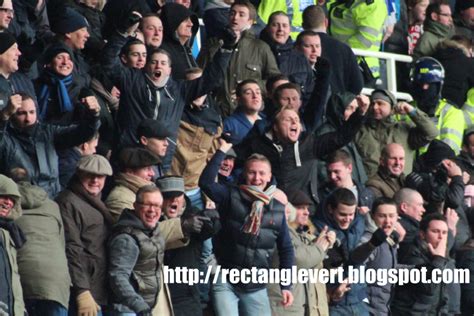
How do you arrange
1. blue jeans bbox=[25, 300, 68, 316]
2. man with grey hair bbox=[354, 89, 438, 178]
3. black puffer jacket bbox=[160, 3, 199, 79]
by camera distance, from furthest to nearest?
man with grey hair bbox=[354, 89, 438, 178] < black puffer jacket bbox=[160, 3, 199, 79] < blue jeans bbox=[25, 300, 68, 316]

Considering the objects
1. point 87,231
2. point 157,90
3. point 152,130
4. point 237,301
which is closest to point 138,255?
point 87,231

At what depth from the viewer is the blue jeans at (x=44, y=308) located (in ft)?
53.6

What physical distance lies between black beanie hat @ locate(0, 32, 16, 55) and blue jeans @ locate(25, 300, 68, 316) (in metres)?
2.45

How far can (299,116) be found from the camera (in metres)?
20.6

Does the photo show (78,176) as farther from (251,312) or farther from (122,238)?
(251,312)

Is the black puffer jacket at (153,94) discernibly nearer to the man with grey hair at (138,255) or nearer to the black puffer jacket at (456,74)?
the man with grey hair at (138,255)

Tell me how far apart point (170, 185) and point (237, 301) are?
1.25m

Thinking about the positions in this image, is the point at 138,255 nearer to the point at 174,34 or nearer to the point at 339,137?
the point at 339,137

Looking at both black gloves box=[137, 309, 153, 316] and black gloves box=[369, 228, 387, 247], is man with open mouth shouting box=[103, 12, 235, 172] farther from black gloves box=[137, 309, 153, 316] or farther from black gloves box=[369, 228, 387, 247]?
black gloves box=[137, 309, 153, 316]

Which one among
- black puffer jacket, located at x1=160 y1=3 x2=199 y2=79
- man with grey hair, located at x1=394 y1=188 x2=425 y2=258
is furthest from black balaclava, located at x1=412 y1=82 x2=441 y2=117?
black puffer jacket, located at x1=160 y1=3 x2=199 y2=79

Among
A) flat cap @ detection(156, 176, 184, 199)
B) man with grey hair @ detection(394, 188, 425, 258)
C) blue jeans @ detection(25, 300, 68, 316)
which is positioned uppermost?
flat cap @ detection(156, 176, 184, 199)

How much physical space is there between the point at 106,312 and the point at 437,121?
24.0ft

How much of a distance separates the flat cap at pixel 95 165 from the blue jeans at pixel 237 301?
1.62 meters

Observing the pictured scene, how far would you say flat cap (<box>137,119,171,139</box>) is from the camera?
1828 centimetres
